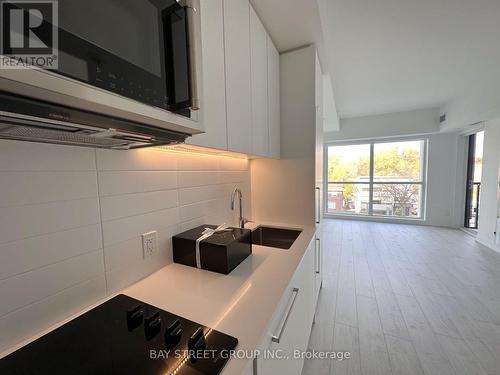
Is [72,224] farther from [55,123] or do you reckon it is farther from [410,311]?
[410,311]

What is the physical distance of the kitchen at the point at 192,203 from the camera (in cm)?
46

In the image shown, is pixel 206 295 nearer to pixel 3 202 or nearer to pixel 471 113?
pixel 3 202

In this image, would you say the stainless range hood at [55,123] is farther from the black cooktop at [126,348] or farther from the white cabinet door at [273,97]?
the white cabinet door at [273,97]

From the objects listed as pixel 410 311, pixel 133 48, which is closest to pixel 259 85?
pixel 133 48

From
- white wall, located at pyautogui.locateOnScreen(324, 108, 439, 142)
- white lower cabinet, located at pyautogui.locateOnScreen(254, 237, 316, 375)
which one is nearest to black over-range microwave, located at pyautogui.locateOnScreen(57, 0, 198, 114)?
white lower cabinet, located at pyautogui.locateOnScreen(254, 237, 316, 375)

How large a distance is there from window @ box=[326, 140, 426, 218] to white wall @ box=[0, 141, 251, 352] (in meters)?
5.73

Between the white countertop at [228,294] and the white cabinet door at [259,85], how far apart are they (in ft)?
2.37

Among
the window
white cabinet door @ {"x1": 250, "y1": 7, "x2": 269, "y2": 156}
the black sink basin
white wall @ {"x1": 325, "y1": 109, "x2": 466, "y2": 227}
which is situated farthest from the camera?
the window

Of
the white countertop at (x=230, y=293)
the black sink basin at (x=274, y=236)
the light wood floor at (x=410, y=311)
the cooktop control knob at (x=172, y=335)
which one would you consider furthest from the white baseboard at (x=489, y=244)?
the cooktop control knob at (x=172, y=335)

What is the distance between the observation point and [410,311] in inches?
81.7

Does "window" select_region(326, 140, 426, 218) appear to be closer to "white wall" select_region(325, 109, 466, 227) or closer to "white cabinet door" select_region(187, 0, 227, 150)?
"white wall" select_region(325, 109, 466, 227)

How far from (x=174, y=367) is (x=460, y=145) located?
6.52 meters

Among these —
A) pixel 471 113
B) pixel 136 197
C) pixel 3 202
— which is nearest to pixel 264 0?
pixel 136 197

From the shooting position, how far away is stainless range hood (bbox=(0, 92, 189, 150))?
14.3 inches
